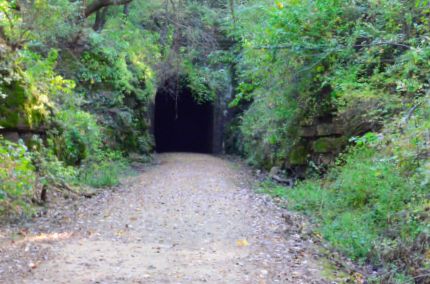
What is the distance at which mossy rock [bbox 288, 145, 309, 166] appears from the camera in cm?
1307

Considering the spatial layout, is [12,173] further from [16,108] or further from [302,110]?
[302,110]

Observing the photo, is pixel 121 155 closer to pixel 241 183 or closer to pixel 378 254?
pixel 241 183

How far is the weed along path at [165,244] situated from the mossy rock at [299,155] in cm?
215

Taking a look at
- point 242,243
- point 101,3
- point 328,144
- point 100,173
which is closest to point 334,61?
point 328,144

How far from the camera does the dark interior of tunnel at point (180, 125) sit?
111 feet

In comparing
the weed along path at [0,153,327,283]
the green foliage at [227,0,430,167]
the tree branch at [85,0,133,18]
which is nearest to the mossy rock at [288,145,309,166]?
the green foliage at [227,0,430,167]

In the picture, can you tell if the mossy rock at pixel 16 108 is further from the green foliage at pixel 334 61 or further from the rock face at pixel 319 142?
the rock face at pixel 319 142

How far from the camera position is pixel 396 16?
1038 centimetres

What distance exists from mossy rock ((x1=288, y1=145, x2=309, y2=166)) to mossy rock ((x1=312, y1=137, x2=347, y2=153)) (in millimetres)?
715

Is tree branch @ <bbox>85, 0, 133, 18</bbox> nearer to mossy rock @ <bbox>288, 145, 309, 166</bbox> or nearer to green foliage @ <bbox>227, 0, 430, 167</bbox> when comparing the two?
green foliage @ <bbox>227, 0, 430, 167</bbox>

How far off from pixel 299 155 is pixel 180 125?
81.1ft

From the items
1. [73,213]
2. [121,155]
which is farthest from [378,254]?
[121,155]

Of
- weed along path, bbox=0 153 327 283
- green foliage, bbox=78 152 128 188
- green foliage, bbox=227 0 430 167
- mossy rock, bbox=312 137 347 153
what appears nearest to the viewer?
weed along path, bbox=0 153 327 283

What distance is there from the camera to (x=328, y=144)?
1186 cm
